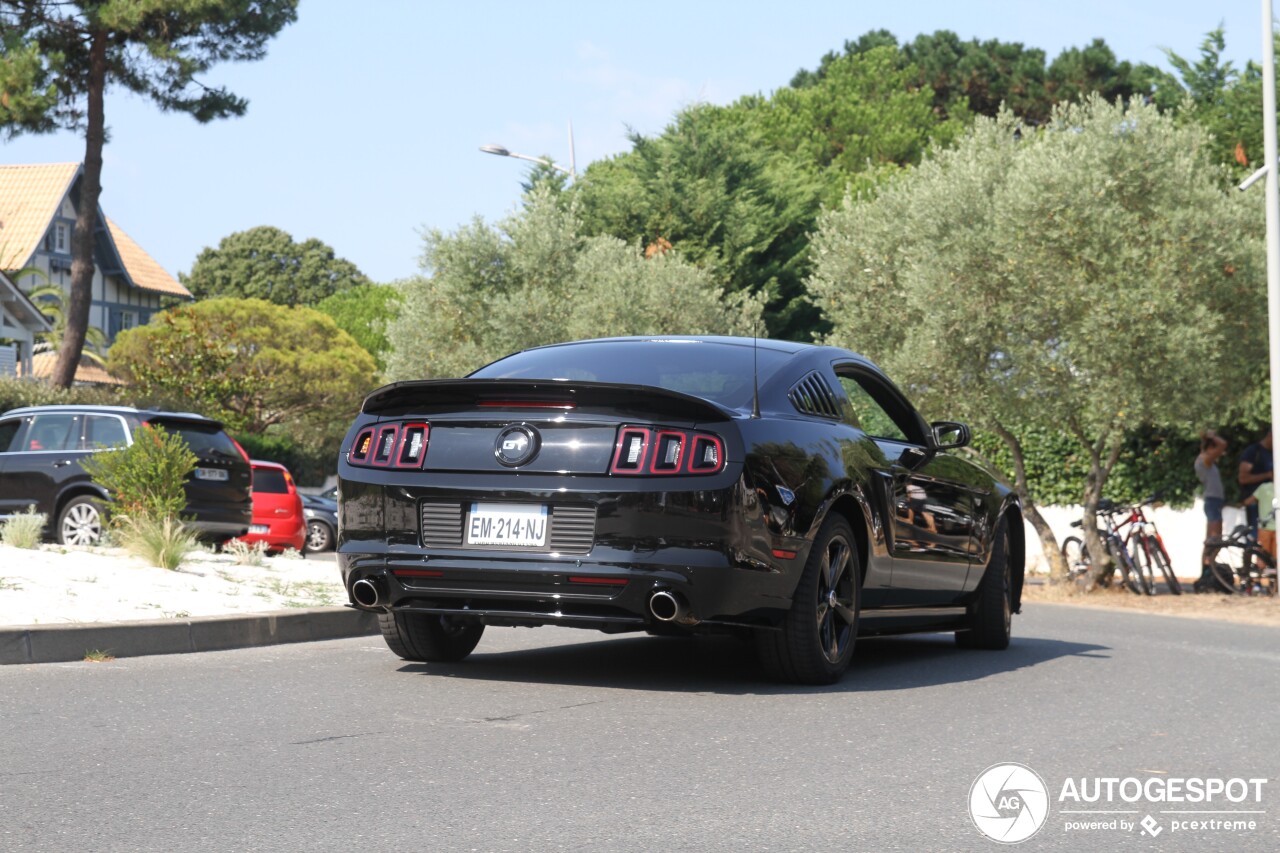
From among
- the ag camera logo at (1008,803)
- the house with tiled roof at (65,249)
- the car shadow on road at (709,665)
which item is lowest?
the ag camera logo at (1008,803)

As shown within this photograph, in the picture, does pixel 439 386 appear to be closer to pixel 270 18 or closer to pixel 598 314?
pixel 598 314

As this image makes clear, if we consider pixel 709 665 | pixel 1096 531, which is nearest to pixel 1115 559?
pixel 1096 531

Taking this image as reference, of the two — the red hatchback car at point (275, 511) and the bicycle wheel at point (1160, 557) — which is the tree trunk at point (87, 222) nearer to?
the red hatchback car at point (275, 511)

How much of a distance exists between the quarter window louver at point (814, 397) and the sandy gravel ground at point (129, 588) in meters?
3.79

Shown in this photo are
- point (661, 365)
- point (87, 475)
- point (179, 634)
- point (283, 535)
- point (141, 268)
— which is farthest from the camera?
point (141, 268)

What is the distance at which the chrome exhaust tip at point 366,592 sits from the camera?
7.03 metres

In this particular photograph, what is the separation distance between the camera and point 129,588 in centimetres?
1027

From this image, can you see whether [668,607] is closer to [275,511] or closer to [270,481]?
[275,511]

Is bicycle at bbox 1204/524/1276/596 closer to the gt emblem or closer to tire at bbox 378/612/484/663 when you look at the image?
tire at bbox 378/612/484/663

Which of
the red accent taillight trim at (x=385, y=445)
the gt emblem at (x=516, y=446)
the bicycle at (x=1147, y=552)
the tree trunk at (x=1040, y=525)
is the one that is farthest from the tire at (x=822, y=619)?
the tree trunk at (x=1040, y=525)

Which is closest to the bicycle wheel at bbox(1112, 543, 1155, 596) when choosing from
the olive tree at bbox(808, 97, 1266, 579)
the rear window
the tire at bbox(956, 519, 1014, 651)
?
the olive tree at bbox(808, 97, 1266, 579)

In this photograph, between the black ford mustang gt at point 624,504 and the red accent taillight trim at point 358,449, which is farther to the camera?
the red accent taillight trim at point 358,449

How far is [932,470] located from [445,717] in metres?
3.48

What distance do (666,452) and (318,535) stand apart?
81.5 feet
